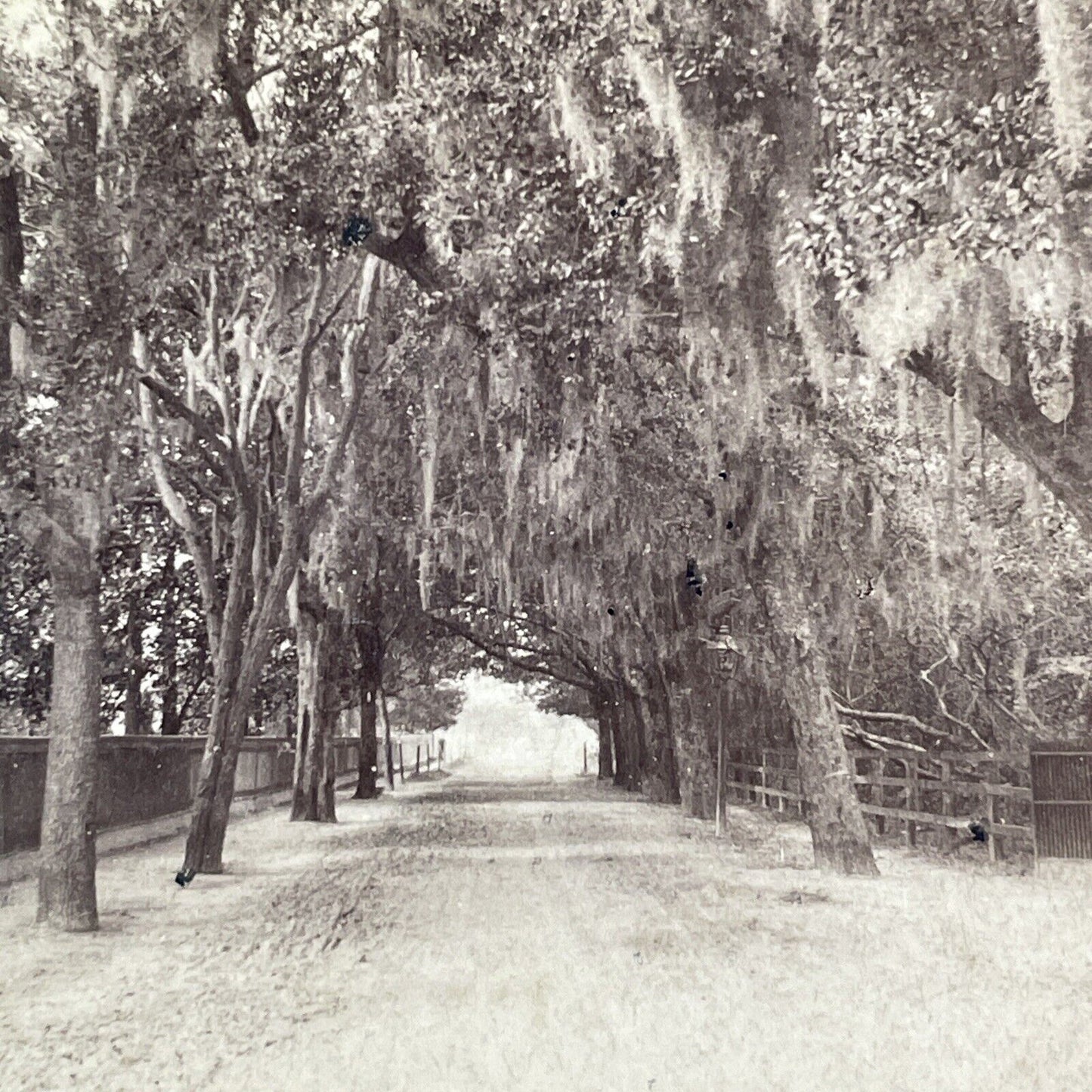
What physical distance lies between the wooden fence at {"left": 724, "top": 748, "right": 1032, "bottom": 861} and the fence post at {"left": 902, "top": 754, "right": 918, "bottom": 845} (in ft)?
0.04

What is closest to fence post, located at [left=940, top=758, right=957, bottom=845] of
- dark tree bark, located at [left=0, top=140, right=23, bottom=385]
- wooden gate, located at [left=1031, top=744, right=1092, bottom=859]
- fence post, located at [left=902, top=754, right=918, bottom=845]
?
fence post, located at [left=902, top=754, right=918, bottom=845]

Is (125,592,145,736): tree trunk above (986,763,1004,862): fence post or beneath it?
above

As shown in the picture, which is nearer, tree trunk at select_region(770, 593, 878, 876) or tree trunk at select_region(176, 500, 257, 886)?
tree trunk at select_region(770, 593, 878, 876)

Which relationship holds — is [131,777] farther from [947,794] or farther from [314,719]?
[947,794]

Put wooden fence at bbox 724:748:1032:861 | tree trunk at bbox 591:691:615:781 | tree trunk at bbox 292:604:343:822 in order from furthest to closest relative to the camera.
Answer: tree trunk at bbox 591:691:615:781 → tree trunk at bbox 292:604:343:822 → wooden fence at bbox 724:748:1032:861

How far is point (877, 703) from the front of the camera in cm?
2505

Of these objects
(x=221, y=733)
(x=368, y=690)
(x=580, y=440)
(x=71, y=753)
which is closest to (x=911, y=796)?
(x=580, y=440)

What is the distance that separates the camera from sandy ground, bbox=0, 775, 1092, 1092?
5746mm

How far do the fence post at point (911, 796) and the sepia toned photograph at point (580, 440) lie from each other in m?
0.27

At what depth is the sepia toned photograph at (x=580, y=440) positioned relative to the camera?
6629 millimetres

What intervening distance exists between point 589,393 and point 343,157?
3.05 meters

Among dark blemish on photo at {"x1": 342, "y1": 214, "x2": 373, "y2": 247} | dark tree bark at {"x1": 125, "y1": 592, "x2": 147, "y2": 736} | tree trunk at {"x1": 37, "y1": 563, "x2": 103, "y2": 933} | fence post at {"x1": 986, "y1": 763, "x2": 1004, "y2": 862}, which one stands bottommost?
fence post at {"x1": 986, "y1": 763, "x2": 1004, "y2": 862}

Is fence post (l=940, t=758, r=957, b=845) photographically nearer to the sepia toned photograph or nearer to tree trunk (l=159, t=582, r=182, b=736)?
the sepia toned photograph

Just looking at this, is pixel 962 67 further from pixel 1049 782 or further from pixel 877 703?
pixel 877 703
